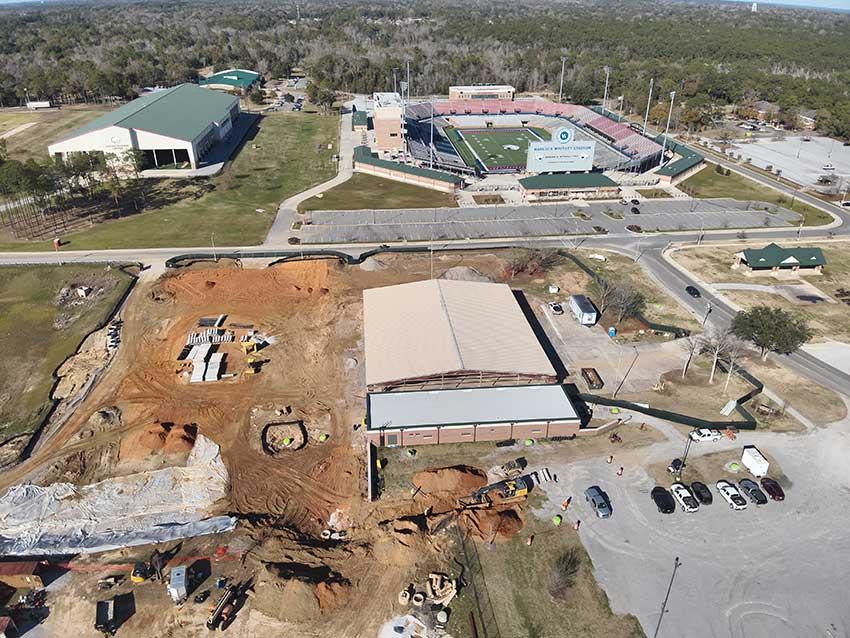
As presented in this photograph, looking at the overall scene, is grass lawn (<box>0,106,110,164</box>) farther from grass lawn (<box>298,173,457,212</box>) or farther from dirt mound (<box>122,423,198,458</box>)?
dirt mound (<box>122,423,198,458</box>)

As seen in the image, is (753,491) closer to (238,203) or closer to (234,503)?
(234,503)

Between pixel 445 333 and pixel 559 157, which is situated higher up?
pixel 559 157

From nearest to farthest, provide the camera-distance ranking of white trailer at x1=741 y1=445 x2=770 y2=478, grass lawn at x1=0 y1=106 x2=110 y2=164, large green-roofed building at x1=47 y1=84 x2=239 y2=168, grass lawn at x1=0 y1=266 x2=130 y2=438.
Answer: white trailer at x1=741 y1=445 x2=770 y2=478, grass lawn at x1=0 y1=266 x2=130 y2=438, large green-roofed building at x1=47 y1=84 x2=239 y2=168, grass lawn at x1=0 y1=106 x2=110 y2=164

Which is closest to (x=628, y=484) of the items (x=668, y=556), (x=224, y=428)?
(x=668, y=556)

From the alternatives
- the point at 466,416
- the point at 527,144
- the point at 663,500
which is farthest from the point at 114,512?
the point at 527,144

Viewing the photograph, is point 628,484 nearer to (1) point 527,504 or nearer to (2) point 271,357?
(1) point 527,504

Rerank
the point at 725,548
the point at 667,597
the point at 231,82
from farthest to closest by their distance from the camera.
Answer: the point at 231,82 → the point at 725,548 → the point at 667,597

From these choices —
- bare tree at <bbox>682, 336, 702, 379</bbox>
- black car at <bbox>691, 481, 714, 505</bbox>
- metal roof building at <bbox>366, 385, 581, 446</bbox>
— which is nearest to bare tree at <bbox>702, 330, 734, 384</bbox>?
bare tree at <bbox>682, 336, 702, 379</bbox>
